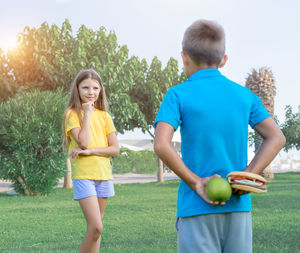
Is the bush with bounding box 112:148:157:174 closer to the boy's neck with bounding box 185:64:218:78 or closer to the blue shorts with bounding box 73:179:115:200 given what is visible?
the blue shorts with bounding box 73:179:115:200

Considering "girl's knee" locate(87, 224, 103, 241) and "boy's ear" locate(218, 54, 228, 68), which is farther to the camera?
"girl's knee" locate(87, 224, 103, 241)

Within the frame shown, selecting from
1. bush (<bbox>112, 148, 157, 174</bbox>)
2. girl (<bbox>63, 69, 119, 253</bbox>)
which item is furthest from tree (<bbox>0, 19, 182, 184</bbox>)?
girl (<bbox>63, 69, 119, 253</bbox>)

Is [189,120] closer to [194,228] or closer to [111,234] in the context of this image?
[194,228]

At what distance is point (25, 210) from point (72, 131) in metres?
9.29

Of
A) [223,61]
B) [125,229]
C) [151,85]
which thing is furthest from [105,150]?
[151,85]

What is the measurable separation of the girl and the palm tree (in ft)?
83.9

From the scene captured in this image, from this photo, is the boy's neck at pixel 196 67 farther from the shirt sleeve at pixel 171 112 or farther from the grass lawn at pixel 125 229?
the grass lawn at pixel 125 229

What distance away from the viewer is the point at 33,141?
1758cm

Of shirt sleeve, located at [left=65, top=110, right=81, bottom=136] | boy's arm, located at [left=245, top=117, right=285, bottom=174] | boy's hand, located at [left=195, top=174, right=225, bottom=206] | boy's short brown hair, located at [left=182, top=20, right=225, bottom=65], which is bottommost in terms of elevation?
boy's hand, located at [left=195, top=174, right=225, bottom=206]

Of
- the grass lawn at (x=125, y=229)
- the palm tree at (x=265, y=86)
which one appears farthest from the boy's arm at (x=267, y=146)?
the palm tree at (x=265, y=86)

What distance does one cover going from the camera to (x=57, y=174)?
18.2 metres

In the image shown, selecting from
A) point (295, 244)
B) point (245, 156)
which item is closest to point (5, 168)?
point (295, 244)

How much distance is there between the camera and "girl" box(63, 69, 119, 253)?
429 cm

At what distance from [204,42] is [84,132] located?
215 cm
